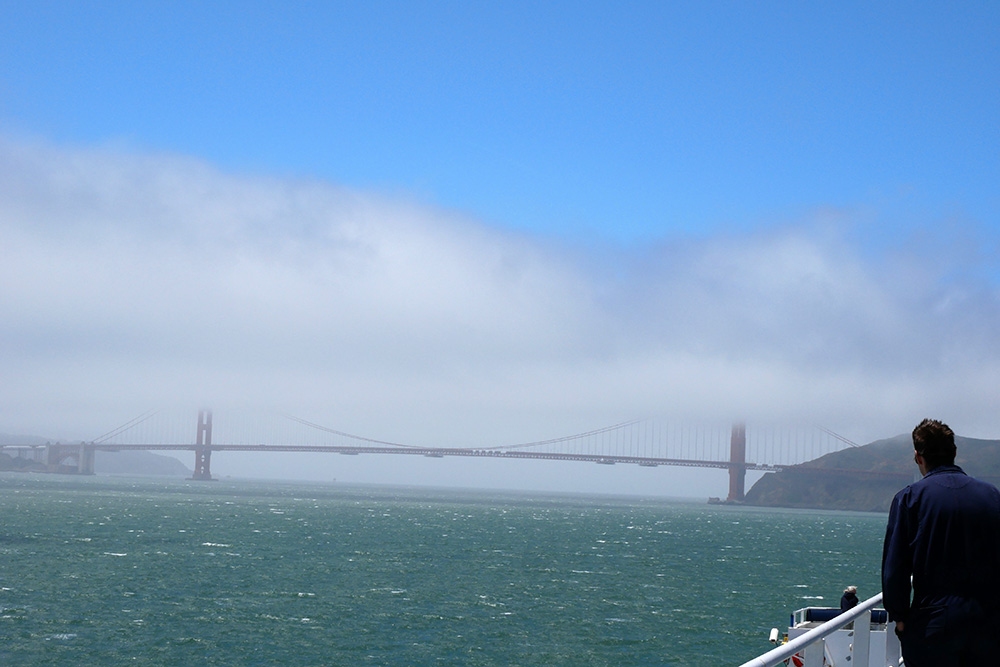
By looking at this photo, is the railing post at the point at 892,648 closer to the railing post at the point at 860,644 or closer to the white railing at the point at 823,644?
A: the white railing at the point at 823,644

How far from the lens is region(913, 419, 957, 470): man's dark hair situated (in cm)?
431

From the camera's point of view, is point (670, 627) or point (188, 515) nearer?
point (670, 627)

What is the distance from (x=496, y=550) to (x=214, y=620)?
91.9 ft

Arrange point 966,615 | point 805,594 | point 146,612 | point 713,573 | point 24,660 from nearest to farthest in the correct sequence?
point 966,615 → point 24,660 → point 146,612 → point 805,594 → point 713,573

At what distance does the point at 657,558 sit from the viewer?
51.6 meters

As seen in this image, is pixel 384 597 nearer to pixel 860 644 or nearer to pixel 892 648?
pixel 860 644

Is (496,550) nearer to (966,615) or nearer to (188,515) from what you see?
(188,515)

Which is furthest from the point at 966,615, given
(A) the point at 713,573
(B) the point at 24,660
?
(A) the point at 713,573

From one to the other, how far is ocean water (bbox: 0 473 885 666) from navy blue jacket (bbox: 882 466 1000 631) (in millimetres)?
17524

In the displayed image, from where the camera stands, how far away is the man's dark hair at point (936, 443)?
14.1 ft

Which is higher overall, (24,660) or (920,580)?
(920,580)

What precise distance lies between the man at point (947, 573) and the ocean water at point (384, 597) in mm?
17507

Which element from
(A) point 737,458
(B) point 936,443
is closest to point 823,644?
(B) point 936,443

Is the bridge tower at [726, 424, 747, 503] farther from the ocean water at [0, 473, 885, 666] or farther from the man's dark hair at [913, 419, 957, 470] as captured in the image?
the man's dark hair at [913, 419, 957, 470]
